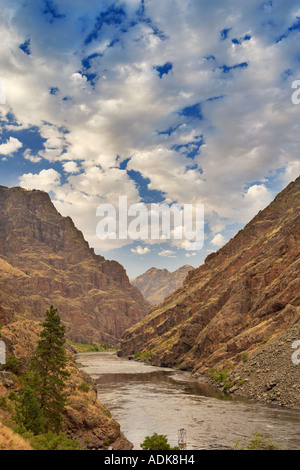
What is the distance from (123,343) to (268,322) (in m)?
122

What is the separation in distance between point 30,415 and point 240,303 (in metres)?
85.2

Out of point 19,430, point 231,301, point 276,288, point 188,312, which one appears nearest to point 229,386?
point 276,288

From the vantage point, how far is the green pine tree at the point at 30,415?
2800 centimetres

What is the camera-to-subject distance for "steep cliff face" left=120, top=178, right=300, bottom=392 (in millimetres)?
84938

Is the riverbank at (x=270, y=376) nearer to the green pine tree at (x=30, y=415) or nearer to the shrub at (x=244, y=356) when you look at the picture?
the shrub at (x=244, y=356)

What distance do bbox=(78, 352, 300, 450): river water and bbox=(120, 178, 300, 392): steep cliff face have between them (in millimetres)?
12522

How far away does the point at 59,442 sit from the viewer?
2667 cm

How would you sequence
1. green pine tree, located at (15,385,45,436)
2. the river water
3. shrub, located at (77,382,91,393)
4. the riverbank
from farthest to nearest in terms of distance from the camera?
the riverbank < shrub, located at (77,382,91,393) < the river water < green pine tree, located at (15,385,45,436)

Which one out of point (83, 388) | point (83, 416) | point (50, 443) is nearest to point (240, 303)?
point (83, 388)

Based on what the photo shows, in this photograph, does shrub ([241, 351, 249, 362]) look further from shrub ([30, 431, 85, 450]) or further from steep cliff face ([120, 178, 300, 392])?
shrub ([30, 431, 85, 450])

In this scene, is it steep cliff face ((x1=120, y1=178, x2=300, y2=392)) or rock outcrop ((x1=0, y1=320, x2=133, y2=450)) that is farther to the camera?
steep cliff face ((x1=120, y1=178, x2=300, y2=392))

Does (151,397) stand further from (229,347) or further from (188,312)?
(188,312)

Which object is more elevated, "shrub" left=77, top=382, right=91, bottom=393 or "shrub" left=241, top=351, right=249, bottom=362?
"shrub" left=77, top=382, right=91, bottom=393

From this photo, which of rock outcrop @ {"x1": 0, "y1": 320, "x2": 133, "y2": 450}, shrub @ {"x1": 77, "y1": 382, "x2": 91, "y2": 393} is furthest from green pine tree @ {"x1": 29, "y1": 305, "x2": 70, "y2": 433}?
shrub @ {"x1": 77, "y1": 382, "x2": 91, "y2": 393}
